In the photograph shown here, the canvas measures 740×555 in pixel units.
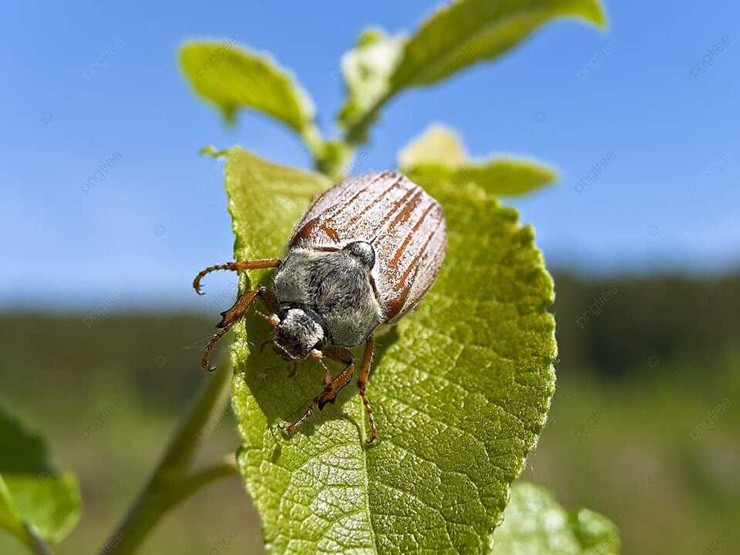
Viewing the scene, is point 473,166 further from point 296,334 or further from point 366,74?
point 296,334

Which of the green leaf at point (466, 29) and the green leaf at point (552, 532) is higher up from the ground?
the green leaf at point (466, 29)

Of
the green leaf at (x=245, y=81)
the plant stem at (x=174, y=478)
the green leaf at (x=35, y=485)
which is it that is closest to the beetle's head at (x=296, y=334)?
the plant stem at (x=174, y=478)

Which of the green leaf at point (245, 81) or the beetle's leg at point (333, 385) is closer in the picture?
the beetle's leg at point (333, 385)

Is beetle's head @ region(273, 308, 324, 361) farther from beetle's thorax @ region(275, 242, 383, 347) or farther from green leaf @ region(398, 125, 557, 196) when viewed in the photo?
green leaf @ region(398, 125, 557, 196)

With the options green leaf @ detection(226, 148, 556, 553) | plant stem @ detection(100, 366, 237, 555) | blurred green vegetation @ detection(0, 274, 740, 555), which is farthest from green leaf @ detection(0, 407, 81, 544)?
blurred green vegetation @ detection(0, 274, 740, 555)

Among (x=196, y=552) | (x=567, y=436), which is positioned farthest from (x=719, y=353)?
(x=196, y=552)

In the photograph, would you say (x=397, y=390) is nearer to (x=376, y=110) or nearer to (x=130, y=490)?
(x=376, y=110)

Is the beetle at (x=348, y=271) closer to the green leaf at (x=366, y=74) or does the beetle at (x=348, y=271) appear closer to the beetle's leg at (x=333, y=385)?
the beetle's leg at (x=333, y=385)
